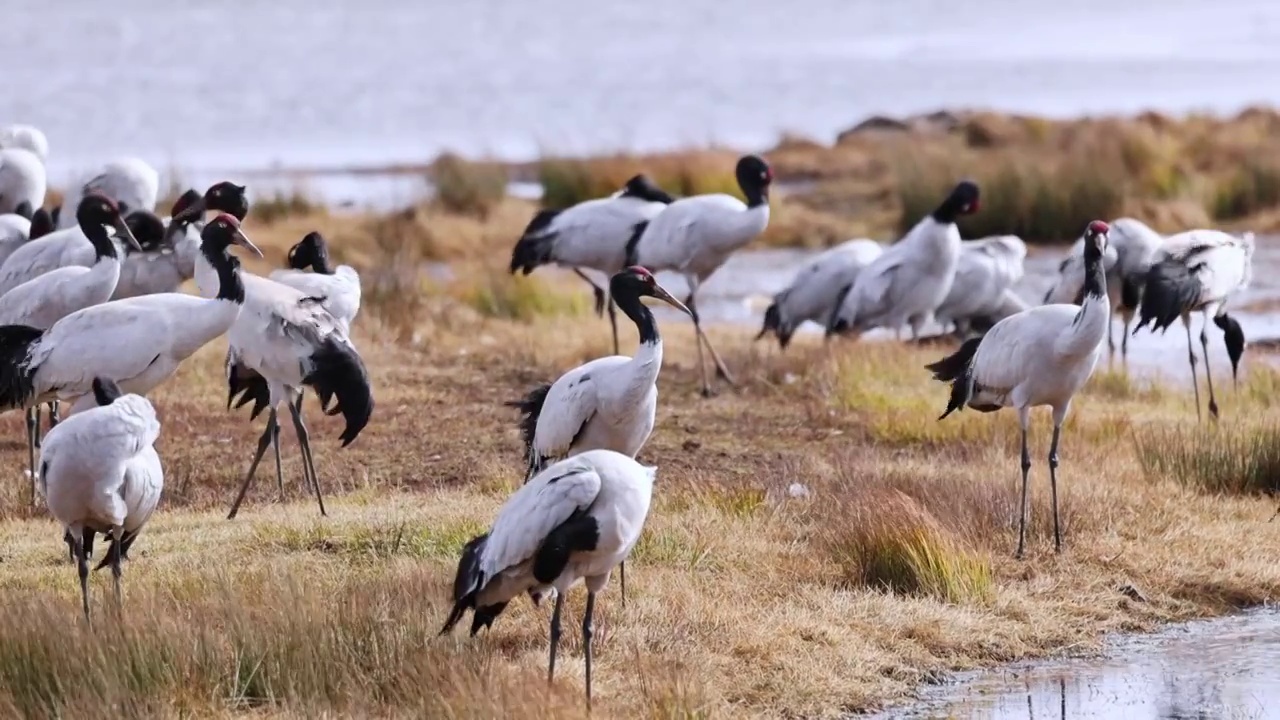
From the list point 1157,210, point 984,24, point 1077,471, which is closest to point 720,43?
point 984,24

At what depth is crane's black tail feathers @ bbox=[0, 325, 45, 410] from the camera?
8742 mm

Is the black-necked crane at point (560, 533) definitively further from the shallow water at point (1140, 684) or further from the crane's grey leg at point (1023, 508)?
the crane's grey leg at point (1023, 508)

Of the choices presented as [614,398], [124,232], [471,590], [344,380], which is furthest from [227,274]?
[471,590]

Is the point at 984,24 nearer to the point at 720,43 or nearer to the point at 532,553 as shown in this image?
the point at 720,43

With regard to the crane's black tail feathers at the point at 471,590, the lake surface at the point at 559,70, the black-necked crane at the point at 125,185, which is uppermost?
the black-necked crane at the point at 125,185

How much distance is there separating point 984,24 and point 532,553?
67.1 meters

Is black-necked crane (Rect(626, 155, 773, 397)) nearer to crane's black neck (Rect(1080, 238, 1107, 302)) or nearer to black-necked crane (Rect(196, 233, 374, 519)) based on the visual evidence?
black-necked crane (Rect(196, 233, 374, 519))

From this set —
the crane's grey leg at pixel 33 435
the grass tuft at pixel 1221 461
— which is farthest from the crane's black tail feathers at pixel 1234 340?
the crane's grey leg at pixel 33 435

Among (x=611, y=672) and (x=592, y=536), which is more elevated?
(x=592, y=536)

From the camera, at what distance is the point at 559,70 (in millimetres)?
50062

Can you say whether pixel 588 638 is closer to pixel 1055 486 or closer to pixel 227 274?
pixel 1055 486

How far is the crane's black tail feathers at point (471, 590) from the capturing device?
6.49 metres

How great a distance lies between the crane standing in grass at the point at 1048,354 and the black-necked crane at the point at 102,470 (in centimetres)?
360

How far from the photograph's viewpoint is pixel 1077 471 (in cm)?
998
